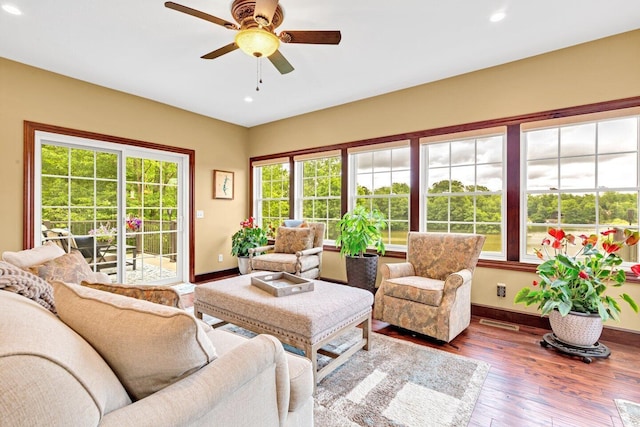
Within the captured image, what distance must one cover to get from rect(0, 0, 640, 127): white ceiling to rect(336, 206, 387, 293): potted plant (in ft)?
5.62

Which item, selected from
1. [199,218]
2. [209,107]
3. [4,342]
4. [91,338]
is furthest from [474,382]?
[209,107]

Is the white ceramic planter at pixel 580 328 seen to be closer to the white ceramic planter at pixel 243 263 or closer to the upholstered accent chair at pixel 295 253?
the upholstered accent chair at pixel 295 253

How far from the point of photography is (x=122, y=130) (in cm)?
410

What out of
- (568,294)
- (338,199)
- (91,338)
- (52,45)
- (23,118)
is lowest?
(568,294)

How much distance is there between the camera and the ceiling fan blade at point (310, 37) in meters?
2.16

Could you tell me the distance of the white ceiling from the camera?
2363 mm

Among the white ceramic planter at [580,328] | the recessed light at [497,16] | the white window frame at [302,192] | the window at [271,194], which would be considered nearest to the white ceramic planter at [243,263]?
the window at [271,194]

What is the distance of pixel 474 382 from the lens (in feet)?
6.93

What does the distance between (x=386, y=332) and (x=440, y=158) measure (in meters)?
2.22

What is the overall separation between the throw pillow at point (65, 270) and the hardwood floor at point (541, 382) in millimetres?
2560

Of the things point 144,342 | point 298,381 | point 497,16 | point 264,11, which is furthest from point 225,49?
point 298,381

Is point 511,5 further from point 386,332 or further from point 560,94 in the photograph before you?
point 386,332

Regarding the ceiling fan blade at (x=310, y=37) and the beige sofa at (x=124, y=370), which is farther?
the ceiling fan blade at (x=310, y=37)

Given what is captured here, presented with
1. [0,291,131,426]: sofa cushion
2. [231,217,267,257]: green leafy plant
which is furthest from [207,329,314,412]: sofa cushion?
[231,217,267,257]: green leafy plant
